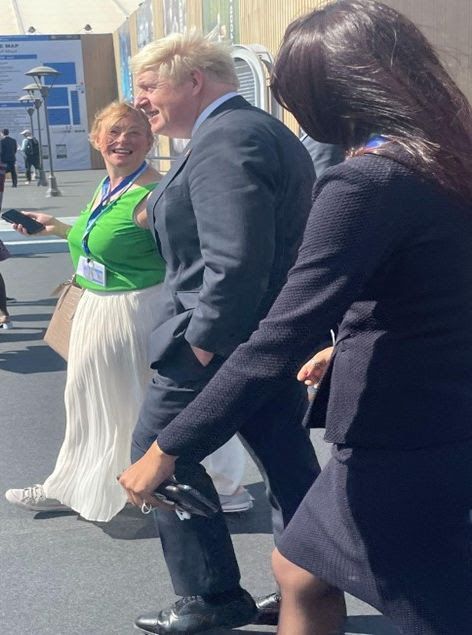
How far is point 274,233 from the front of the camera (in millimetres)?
2455

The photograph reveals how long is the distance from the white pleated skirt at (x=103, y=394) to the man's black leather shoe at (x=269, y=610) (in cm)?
87

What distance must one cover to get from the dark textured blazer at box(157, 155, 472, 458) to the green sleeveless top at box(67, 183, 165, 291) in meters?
1.92

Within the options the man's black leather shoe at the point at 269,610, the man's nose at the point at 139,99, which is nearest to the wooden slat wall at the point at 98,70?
the man's nose at the point at 139,99

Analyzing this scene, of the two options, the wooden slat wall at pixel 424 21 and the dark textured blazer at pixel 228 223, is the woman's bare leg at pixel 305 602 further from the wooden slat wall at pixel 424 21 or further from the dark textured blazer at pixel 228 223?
the wooden slat wall at pixel 424 21

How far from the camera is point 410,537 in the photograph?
1.68m

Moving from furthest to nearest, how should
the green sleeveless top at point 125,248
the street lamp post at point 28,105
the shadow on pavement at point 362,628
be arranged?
the street lamp post at point 28,105 < the green sleeveless top at point 125,248 < the shadow on pavement at point 362,628

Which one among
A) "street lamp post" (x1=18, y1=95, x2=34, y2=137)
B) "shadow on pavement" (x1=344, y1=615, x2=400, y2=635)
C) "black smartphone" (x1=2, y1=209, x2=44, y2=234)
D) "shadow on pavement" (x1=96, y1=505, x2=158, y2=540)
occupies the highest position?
"black smartphone" (x1=2, y1=209, x2=44, y2=234)

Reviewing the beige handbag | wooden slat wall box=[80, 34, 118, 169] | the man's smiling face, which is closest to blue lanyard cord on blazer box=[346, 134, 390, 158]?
the man's smiling face

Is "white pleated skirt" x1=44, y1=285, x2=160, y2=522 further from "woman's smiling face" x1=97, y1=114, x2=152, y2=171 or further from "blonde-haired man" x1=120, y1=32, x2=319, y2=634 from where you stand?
"blonde-haired man" x1=120, y1=32, x2=319, y2=634

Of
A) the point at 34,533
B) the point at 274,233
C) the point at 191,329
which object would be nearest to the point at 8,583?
the point at 34,533

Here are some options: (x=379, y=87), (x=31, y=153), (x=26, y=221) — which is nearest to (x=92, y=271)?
(x=26, y=221)

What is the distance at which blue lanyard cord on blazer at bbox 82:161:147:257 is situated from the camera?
365 cm

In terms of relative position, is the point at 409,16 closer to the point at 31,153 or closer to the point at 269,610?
the point at 269,610

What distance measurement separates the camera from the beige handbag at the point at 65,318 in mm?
3963
